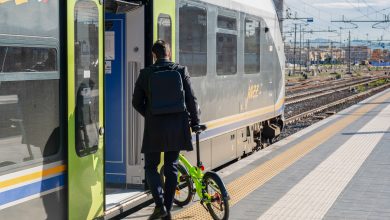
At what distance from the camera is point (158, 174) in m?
5.90

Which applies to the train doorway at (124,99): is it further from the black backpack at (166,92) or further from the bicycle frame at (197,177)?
the black backpack at (166,92)

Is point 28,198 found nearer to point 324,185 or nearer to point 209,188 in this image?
point 209,188

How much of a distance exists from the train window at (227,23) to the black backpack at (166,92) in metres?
3.44

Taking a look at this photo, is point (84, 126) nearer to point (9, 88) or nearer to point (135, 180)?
→ point (9, 88)

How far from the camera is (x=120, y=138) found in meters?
6.91

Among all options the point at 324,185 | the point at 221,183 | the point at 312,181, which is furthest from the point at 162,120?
the point at 312,181

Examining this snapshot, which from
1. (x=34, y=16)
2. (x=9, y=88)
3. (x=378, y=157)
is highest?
(x=34, y=16)

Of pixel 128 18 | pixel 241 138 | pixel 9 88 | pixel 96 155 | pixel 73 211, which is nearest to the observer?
pixel 9 88

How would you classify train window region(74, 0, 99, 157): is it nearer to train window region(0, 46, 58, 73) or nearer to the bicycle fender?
train window region(0, 46, 58, 73)

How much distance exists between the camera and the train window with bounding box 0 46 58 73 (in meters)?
4.27

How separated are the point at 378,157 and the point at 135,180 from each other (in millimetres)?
5746

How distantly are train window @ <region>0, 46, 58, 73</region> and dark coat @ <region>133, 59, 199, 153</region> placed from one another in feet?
3.47

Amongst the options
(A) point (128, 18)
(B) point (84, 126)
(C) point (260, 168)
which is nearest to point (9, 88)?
(B) point (84, 126)

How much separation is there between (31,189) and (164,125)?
1.48m
